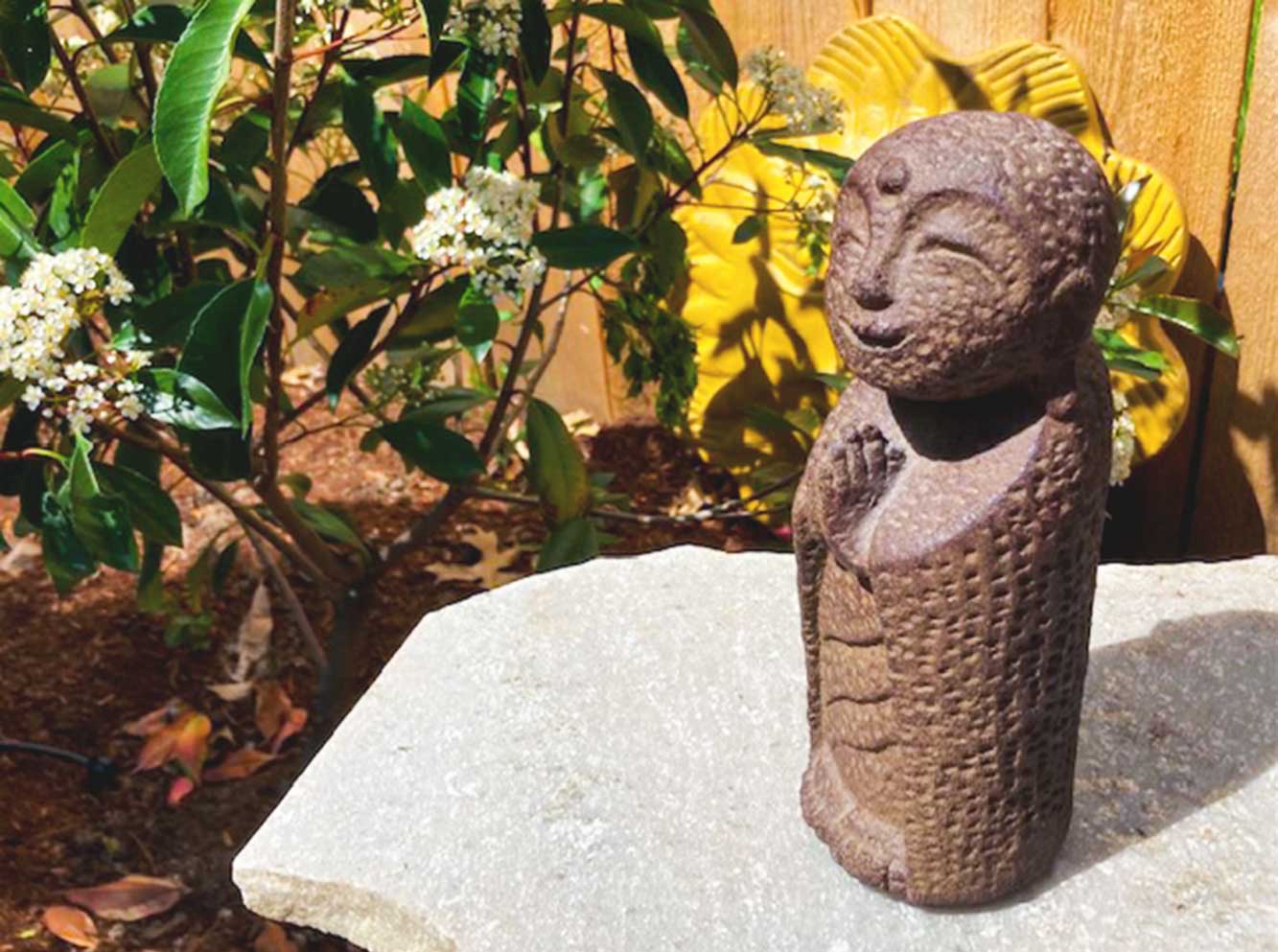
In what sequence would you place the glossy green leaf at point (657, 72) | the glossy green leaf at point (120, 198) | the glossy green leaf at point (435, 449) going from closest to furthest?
1. the glossy green leaf at point (120, 198)
2. the glossy green leaf at point (657, 72)
3. the glossy green leaf at point (435, 449)

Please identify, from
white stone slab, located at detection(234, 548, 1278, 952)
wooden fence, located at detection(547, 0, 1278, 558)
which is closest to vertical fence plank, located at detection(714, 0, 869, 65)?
wooden fence, located at detection(547, 0, 1278, 558)

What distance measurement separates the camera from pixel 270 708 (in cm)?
232

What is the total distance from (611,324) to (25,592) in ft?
3.86

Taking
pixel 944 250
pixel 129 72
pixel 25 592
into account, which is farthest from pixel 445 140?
pixel 25 592

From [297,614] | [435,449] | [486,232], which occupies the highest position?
[486,232]

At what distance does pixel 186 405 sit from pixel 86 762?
2.86 feet

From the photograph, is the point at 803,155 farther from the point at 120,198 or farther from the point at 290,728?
the point at 290,728

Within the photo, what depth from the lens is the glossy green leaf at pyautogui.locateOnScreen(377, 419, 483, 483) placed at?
1911 millimetres

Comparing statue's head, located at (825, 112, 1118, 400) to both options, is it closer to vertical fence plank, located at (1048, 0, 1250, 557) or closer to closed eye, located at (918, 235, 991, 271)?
closed eye, located at (918, 235, 991, 271)

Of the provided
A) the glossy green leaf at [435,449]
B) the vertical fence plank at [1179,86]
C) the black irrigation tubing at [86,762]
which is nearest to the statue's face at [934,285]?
the glossy green leaf at [435,449]

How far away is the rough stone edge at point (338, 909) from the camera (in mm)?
1334

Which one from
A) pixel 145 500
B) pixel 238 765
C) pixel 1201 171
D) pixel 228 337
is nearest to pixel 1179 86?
pixel 1201 171

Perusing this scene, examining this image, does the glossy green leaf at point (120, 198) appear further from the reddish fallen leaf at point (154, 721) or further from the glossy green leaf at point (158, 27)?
the reddish fallen leaf at point (154, 721)

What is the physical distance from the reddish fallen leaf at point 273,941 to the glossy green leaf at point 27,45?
1.14m
